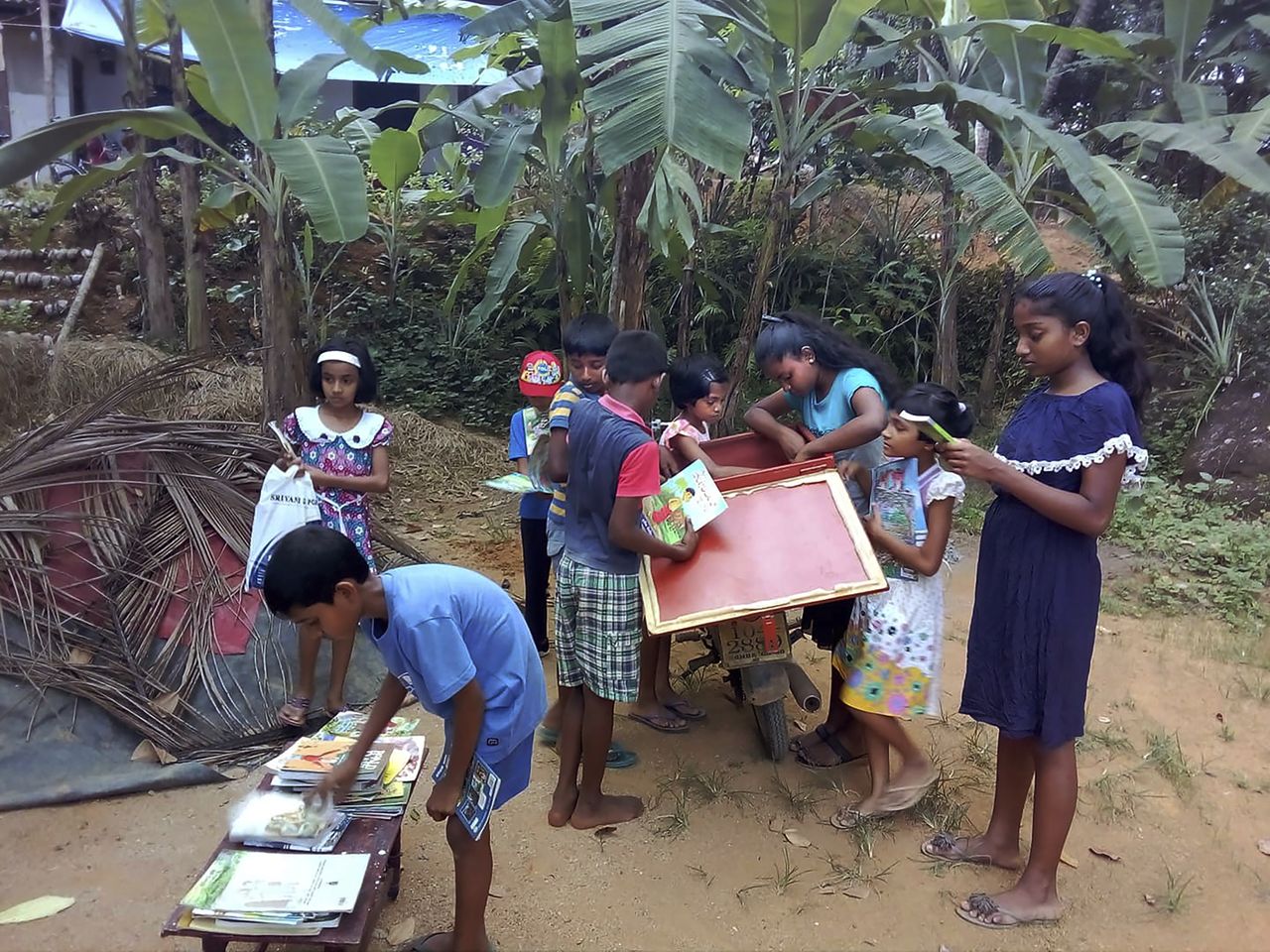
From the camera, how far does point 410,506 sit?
6258 millimetres

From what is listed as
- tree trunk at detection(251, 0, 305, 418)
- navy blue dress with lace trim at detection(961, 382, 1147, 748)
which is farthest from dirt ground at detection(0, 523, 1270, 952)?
tree trunk at detection(251, 0, 305, 418)

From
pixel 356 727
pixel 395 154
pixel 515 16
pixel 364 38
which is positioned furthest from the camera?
pixel 364 38

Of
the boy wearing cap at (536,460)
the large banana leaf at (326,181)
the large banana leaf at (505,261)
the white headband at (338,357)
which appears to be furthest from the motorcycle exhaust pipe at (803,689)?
the large banana leaf at (505,261)

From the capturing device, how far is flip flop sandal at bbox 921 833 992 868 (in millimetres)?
2672

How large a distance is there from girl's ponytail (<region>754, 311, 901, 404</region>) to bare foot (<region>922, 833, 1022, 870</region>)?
1450mm

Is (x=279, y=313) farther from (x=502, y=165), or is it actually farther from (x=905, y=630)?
(x=905, y=630)

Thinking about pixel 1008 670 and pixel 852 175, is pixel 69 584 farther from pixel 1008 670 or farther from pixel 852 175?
pixel 852 175

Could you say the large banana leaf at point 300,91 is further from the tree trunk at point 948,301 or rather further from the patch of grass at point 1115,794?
the tree trunk at point 948,301

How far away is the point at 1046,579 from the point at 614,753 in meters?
1.66

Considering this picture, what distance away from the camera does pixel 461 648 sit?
73.5 inches

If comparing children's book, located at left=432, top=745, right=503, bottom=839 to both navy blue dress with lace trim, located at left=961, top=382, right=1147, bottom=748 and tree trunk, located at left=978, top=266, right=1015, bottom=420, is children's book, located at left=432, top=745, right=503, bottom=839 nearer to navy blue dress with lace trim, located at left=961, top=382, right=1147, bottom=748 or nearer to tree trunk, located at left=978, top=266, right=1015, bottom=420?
navy blue dress with lace trim, located at left=961, top=382, right=1147, bottom=748

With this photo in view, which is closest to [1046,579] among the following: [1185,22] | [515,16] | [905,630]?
[905,630]

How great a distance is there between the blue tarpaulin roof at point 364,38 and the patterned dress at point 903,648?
9868mm

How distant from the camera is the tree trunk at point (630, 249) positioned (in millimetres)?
4457
